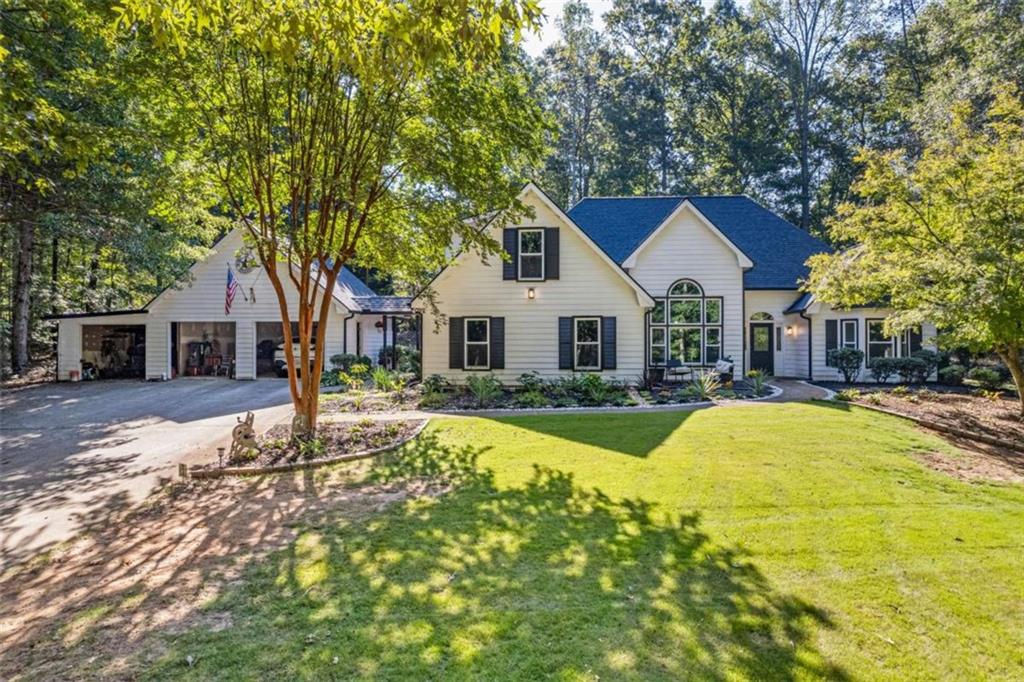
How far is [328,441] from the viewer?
28.8 ft

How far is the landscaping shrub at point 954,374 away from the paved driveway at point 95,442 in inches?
758

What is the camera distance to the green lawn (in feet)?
10.1

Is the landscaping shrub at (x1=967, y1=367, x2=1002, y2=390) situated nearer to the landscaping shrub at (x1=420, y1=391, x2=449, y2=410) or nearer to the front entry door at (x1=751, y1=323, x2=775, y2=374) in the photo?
the front entry door at (x1=751, y1=323, x2=775, y2=374)

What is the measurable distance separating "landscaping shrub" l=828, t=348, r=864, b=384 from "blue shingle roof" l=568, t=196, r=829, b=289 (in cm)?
298

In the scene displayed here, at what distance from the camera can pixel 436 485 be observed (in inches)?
262

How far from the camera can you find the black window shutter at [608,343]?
589 inches

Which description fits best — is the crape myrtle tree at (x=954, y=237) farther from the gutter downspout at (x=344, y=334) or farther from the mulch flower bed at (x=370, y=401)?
the gutter downspout at (x=344, y=334)

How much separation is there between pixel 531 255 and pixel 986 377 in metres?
13.8

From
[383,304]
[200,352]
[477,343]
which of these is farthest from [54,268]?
[477,343]

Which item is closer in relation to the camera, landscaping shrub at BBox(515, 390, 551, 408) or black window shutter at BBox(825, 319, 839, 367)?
landscaping shrub at BBox(515, 390, 551, 408)

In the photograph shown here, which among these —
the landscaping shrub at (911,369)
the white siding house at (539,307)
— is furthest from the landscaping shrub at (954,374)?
the white siding house at (539,307)

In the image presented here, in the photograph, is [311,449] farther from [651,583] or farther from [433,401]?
[651,583]

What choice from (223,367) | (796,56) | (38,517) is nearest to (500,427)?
(38,517)

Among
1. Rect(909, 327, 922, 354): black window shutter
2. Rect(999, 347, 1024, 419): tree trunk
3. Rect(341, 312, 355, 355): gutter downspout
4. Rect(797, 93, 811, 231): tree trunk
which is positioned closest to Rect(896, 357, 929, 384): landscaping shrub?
Rect(909, 327, 922, 354): black window shutter
